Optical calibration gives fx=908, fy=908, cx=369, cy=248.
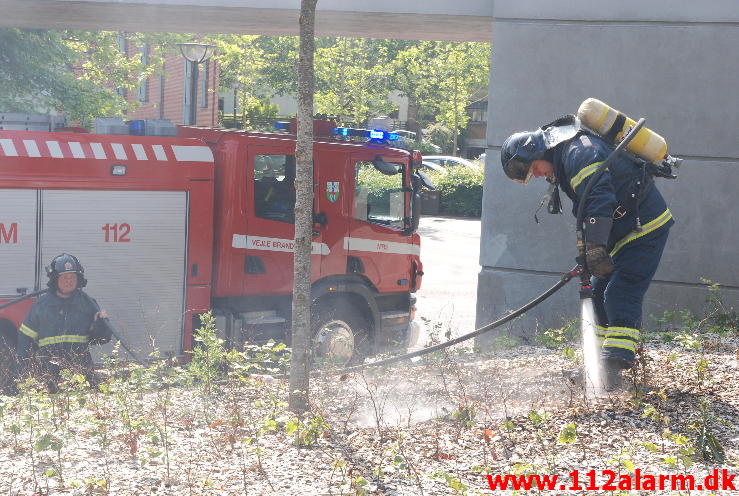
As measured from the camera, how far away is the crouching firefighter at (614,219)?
16.3 ft

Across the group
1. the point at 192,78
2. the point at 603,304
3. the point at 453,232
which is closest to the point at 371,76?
the point at 453,232

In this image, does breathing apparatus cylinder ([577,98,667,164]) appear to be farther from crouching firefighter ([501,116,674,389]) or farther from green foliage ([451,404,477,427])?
green foliage ([451,404,477,427])

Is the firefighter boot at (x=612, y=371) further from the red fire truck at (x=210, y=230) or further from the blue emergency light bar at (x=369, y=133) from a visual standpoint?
the blue emergency light bar at (x=369, y=133)

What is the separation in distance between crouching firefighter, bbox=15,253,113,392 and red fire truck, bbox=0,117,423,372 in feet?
1.50

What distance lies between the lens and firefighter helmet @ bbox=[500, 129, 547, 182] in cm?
539

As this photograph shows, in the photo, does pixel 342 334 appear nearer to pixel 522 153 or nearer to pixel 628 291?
pixel 522 153

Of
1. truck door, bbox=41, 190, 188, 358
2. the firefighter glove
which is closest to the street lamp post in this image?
truck door, bbox=41, 190, 188, 358

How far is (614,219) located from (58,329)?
4152 mm

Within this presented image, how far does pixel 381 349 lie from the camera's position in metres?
9.15

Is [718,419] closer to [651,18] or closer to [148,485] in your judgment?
[148,485]

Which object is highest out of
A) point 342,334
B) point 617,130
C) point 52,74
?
point 52,74

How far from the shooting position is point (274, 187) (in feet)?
27.7

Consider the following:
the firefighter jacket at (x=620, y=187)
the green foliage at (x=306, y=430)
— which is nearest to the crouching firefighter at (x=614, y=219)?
the firefighter jacket at (x=620, y=187)

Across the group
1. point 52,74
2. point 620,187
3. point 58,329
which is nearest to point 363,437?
point 620,187
